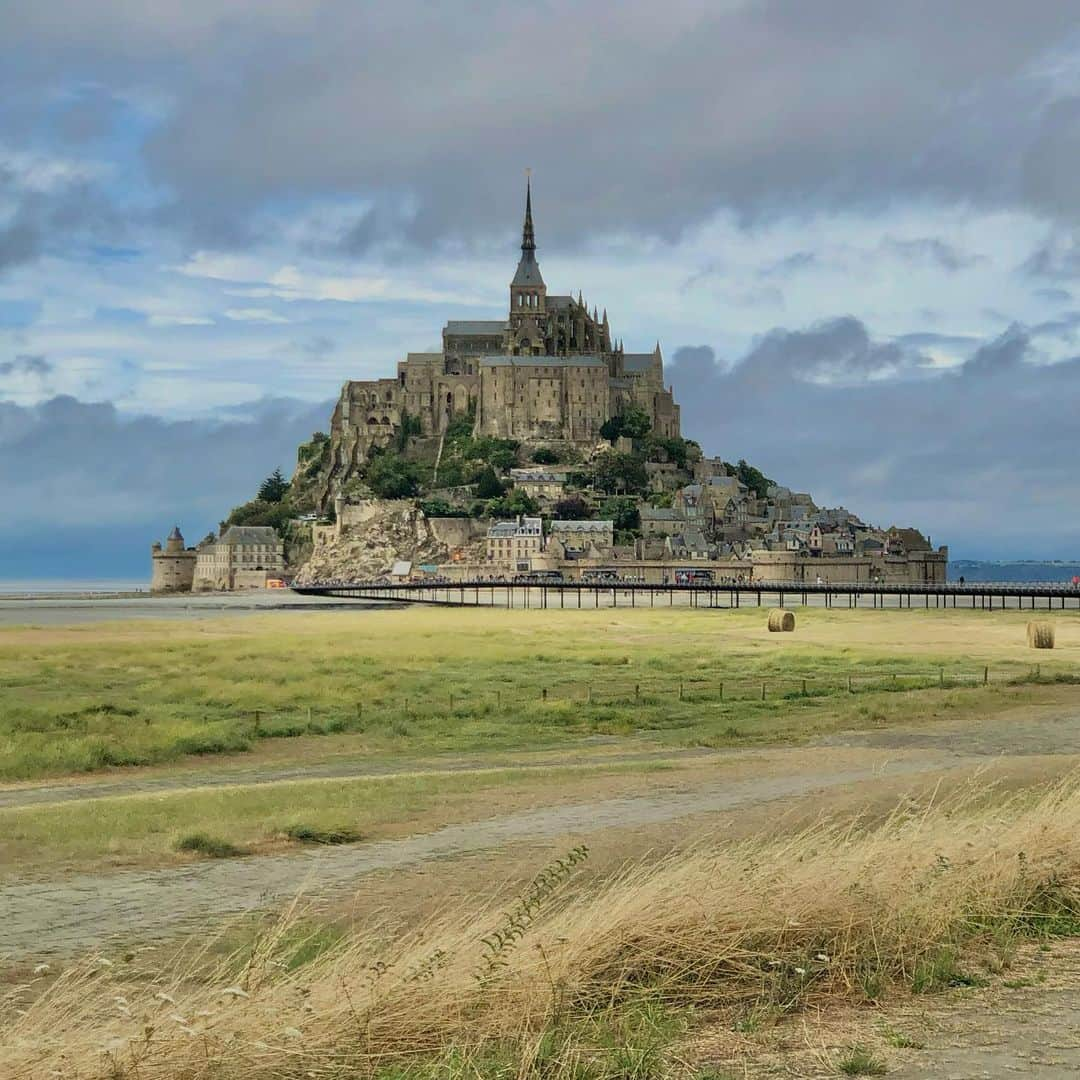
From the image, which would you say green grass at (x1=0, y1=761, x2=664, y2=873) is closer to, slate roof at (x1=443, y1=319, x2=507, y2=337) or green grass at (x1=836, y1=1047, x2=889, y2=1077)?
green grass at (x1=836, y1=1047, x2=889, y2=1077)

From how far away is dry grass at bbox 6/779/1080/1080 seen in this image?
7.32 metres

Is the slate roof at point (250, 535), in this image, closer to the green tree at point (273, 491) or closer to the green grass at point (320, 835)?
the green tree at point (273, 491)

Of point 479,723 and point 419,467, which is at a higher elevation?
point 419,467

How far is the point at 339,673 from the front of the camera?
136 feet

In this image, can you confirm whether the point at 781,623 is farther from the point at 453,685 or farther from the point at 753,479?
the point at 753,479

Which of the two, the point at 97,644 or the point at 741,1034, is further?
the point at 97,644

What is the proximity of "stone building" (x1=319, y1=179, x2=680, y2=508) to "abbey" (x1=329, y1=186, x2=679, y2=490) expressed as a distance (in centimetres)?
13

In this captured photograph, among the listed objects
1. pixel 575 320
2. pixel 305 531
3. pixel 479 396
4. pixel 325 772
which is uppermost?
pixel 575 320

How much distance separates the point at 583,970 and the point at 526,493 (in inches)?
6386

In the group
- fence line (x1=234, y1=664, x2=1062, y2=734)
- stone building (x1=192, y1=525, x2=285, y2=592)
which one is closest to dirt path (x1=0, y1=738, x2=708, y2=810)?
fence line (x1=234, y1=664, x2=1062, y2=734)

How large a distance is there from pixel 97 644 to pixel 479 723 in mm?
28389

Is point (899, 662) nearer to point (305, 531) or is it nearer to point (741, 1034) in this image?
point (741, 1034)

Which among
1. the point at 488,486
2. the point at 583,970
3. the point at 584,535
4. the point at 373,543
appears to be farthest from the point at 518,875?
the point at 488,486

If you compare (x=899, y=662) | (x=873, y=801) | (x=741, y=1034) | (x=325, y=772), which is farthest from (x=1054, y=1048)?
(x=899, y=662)
